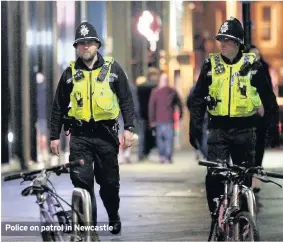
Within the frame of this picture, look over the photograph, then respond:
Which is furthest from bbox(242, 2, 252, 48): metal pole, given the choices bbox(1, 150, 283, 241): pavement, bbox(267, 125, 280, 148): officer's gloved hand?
bbox(267, 125, 280, 148): officer's gloved hand

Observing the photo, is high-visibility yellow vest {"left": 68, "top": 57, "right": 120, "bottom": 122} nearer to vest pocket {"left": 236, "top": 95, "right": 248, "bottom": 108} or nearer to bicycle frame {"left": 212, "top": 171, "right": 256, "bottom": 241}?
vest pocket {"left": 236, "top": 95, "right": 248, "bottom": 108}

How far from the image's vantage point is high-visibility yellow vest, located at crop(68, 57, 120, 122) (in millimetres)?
8891

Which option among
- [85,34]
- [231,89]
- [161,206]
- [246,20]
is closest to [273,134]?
[231,89]

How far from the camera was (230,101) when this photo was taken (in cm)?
890

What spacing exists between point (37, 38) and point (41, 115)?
1.22 metres

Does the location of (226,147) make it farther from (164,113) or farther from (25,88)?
(164,113)

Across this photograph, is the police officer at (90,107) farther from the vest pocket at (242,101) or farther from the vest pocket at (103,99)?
the vest pocket at (242,101)

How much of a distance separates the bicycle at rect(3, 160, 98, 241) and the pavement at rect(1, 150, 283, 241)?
1100mm

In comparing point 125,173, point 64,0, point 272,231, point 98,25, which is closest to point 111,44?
point 98,25

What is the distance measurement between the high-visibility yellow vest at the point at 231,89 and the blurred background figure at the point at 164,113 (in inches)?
359

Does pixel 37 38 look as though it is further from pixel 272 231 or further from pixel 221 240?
pixel 221 240

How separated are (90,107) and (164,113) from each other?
9.35m

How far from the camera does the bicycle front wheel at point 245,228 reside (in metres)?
7.34

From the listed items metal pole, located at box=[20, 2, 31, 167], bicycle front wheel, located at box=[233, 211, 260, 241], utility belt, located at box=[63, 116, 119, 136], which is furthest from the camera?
metal pole, located at box=[20, 2, 31, 167]
